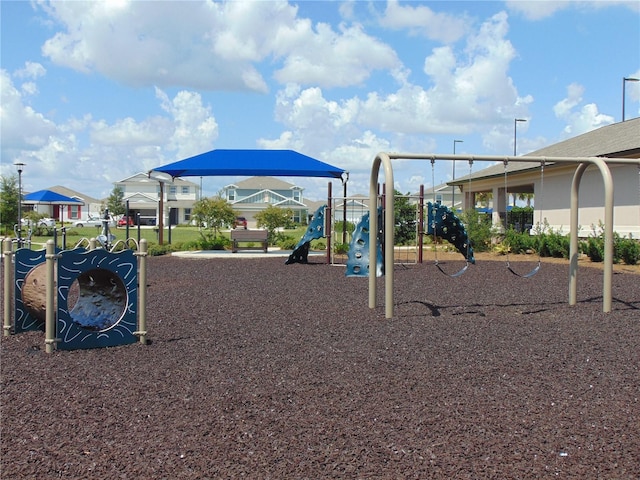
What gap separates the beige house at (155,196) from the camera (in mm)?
69938

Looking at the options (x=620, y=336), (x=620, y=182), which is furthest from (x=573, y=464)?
(x=620, y=182)

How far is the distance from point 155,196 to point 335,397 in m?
74.5

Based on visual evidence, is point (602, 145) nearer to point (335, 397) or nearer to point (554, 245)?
point (554, 245)

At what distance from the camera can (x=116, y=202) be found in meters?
69.9

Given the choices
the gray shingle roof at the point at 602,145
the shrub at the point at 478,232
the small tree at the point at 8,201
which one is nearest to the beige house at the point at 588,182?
the gray shingle roof at the point at 602,145

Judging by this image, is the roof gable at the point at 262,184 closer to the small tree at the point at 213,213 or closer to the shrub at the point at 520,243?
the small tree at the point at 213,213

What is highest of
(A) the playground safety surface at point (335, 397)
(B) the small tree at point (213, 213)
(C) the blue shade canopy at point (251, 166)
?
(C) the blue shade canopy at point (251, 166)

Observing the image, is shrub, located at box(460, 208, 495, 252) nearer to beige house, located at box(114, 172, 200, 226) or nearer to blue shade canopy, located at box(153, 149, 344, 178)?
blue shade canopy, located at box(153, 149, 344, 178)

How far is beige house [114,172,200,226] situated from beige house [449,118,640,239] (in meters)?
48.7

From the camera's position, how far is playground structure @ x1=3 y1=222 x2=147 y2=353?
607cm

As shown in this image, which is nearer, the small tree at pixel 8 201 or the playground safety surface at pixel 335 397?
the playground safety surface at pixel 335 397

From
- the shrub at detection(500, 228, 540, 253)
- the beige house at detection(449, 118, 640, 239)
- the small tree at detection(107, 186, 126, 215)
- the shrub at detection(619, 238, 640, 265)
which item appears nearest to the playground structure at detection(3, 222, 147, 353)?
the beige house at detection(449, 118, 640, 239)

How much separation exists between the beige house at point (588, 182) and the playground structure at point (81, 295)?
394 inches

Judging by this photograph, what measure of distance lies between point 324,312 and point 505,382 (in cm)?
352
